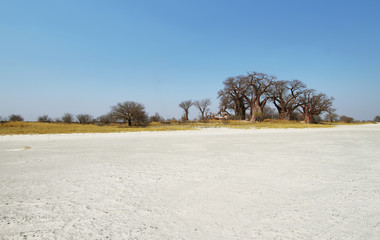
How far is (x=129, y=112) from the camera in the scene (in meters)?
20.0

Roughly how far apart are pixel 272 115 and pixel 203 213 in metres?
52.1

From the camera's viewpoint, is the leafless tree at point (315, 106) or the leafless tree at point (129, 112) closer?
the leafless tree at point (129, 112)

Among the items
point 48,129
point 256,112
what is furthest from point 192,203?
point 256,112

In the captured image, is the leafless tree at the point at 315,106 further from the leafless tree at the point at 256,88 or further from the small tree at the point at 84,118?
the small tree at the point at 84,118

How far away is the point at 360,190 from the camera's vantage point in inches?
95.4

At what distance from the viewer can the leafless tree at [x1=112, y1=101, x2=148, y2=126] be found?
65.0ft

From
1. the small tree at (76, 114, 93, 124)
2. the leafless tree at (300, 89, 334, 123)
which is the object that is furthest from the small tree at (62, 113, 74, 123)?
the leafless tree at (300, 89, 334, 123)

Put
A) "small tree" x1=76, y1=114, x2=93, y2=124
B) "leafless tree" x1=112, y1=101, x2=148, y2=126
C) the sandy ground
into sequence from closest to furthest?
the sandy ground, "leafless tree" x1=112, y1=101, x2=148, y2=126, "small tree" x1=76, y1=114, x2=93, y2=124

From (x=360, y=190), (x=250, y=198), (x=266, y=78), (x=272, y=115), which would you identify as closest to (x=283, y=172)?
(x=360, y=190)

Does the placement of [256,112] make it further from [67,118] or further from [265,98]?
[67,118]

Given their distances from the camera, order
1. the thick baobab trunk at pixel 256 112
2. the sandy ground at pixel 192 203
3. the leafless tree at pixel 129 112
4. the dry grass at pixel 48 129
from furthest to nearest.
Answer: the thick baobab trunk at pixel 256 112
the leafless tree at pixel 129 112
the dry grass at pixel 48 129
the sandy ground at pixel 192 203

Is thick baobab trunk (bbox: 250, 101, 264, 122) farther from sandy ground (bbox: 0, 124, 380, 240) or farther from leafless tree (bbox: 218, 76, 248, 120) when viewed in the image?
sandy ground (bbox: 0, 124, 380, 240)

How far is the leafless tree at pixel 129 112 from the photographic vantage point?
19.8 m

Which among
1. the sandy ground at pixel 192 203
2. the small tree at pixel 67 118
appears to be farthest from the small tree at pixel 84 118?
the sandy ground at pixel 192 203
